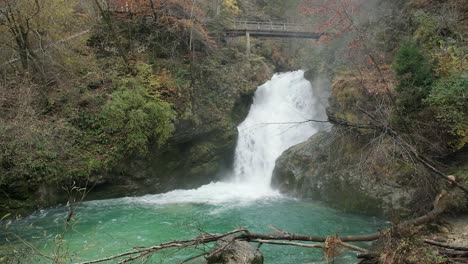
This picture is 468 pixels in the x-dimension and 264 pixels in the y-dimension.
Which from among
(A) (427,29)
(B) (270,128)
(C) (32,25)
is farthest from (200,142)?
(A) (427,29)

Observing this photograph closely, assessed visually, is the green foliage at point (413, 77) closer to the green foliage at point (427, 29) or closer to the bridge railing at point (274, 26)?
the green foliage at point (427, 29)

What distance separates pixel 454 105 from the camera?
8711 millimetres

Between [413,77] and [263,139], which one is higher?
[413,77]

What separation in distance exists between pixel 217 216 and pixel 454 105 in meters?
7.64

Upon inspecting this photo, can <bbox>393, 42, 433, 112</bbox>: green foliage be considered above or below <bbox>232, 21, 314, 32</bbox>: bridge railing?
below

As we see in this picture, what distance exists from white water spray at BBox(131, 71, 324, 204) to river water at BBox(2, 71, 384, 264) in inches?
1.9

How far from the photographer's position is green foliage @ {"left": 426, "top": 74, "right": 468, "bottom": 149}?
8.52 m

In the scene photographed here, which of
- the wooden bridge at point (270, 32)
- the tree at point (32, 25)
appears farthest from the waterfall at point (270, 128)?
the tree at point (32, 25)

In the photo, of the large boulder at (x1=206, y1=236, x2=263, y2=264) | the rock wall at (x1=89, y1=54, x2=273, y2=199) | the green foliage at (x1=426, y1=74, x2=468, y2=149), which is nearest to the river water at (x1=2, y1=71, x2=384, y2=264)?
the large boulder at (x1=206, y1=236, x2=263, y2=264)

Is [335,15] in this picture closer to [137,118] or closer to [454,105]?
[454,105]

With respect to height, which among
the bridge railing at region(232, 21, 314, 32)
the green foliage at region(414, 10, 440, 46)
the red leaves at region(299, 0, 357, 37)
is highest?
the bridge railing at region(232, 21, 314, 32)

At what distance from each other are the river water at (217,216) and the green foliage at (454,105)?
3.35 metres

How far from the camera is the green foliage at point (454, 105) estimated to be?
852 centimetres

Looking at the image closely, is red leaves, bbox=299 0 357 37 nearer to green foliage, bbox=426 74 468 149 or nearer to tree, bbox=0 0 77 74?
green foliage, bbox=426 74 468 149
